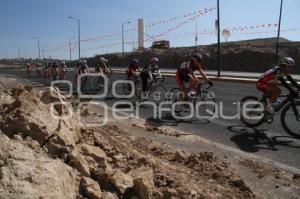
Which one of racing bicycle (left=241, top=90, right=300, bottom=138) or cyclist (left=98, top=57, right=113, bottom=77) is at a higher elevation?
cyclist (left=98, top=57, right=113, bottom=77)

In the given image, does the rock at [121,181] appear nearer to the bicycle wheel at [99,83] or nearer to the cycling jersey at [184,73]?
the cycling jersey at [184,73]

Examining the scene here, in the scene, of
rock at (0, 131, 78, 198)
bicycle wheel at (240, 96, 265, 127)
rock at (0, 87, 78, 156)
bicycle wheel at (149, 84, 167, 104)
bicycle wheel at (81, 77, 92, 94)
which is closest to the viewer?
rock at (0, 131, 78, 198)

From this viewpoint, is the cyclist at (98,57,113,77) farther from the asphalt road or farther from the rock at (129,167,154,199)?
the rock at (129,167,154,199)

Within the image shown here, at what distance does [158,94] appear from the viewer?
16.8 m

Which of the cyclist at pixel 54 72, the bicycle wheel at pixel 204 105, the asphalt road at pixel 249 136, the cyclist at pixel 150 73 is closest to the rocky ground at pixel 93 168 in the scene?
the asphalt road at pixel 249 136

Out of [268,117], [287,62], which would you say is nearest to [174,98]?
[268,117]

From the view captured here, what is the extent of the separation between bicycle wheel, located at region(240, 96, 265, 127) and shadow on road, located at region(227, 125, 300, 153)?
0.29 metres

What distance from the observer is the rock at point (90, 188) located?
4.53 meters

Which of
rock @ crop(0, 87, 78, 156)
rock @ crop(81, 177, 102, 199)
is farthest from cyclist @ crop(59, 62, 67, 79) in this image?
rock @ crop(81, 177, 102, 199)

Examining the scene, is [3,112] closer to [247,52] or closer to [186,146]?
[186,146]

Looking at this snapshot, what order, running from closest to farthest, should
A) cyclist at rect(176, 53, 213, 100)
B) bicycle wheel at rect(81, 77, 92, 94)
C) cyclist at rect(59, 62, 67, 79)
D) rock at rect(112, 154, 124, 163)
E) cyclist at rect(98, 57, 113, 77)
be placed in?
rock at rect(112, 154, 124, 163)
cyclist at rect(176, 53, 213, 100)
bicycle wheel at rect(81, 77, 92, 94)
cyclist at rect(98, 57, 113, 77)
cyclist at rect(59, 62, 67, 79)

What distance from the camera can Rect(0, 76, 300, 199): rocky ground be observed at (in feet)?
13.5

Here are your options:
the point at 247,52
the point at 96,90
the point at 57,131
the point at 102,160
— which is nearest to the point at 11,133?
the point at 57,131

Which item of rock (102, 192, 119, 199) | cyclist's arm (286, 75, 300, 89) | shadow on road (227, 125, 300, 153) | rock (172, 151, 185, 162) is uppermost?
cyclist's arm (286, 75, 300, 89)
